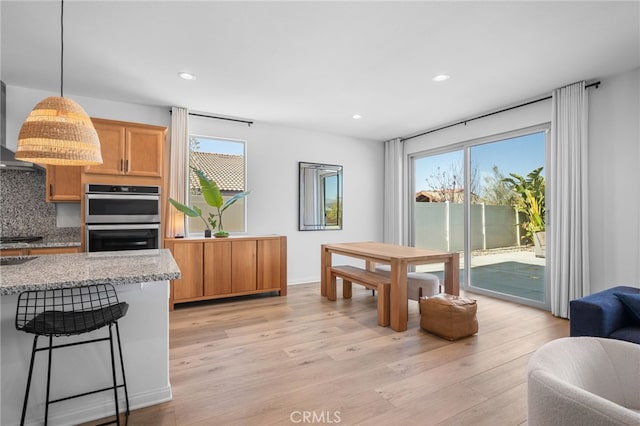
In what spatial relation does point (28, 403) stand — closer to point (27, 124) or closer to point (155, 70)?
point (27, 124)

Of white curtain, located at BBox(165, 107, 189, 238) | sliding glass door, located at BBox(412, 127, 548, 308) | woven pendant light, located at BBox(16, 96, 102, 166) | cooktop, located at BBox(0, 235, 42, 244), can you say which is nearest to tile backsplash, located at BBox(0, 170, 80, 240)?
cooktop, located at BBox(0, 235, 42, 244)

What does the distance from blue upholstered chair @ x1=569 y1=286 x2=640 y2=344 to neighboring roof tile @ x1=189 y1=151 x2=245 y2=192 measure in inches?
163

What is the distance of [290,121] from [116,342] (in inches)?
150

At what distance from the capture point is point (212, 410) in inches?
74.0


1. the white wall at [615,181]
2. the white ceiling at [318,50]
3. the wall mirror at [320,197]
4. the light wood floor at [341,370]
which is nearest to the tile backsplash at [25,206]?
the white ceiling at [318,50]

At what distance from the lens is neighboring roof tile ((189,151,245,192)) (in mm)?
4555

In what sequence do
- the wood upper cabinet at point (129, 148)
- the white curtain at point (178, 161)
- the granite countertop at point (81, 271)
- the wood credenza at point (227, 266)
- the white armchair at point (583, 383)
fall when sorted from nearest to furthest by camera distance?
the white armchair at point (583, 383)
the granite countertop at point (81, 271)
the wood upper cabinet at point (129, 148)
the wood credenza at point (227, 266)
the white curtain at point (178, 161)

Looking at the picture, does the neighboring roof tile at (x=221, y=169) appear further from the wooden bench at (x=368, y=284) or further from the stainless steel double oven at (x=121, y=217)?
the wooden bench at (x=368, y=284)

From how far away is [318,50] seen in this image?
9.00 feet

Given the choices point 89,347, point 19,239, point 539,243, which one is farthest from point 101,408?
point 539,243

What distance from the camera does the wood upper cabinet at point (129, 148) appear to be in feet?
11.7

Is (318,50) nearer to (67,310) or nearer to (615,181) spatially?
(67,310)

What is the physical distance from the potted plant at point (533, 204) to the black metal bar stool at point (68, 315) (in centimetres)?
452

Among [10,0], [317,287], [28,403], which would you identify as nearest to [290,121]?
[317,287]
